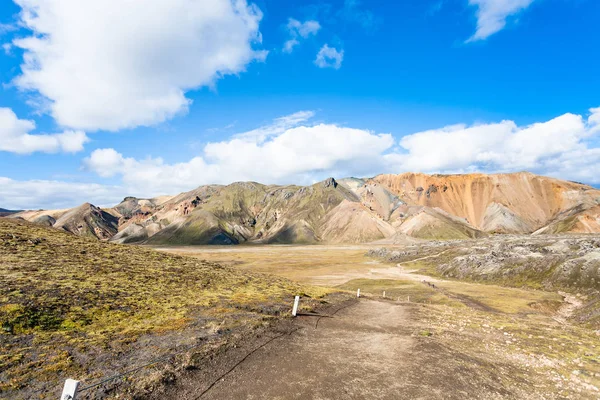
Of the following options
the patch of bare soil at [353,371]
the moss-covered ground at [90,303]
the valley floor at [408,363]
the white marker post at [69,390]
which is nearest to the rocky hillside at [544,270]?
the valley floor at [408,363]

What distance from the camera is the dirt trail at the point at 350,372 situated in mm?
13562

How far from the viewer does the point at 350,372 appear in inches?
619

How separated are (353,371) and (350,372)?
0.75 ft

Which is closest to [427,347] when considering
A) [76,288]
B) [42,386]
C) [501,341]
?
[501,341]

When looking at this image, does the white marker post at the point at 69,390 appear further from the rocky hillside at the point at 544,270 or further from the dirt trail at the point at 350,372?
the rocky hillside at the point at 544,270

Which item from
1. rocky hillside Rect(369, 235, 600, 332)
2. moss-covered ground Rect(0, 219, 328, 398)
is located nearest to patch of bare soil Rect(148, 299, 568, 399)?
moss-covered ground Rect(0, 219, 328, 398)

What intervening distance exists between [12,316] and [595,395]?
31.0m

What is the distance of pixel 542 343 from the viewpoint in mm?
21641

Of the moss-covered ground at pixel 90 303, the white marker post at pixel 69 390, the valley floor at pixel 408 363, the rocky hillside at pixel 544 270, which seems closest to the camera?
the white marker post at pixel 69 390

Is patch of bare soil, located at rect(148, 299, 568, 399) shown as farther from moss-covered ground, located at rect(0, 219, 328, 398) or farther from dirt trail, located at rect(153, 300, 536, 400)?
moss-covered ground, located at rect(0, 219, 328, 398)

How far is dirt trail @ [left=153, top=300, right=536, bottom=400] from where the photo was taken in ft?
44.5

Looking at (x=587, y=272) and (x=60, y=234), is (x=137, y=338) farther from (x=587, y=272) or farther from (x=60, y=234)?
(x=587, y=272)

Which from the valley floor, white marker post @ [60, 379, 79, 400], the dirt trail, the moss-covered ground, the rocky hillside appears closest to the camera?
white marker post @ [60, 379, 79, 400]

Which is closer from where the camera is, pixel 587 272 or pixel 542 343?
pixel 542 343
